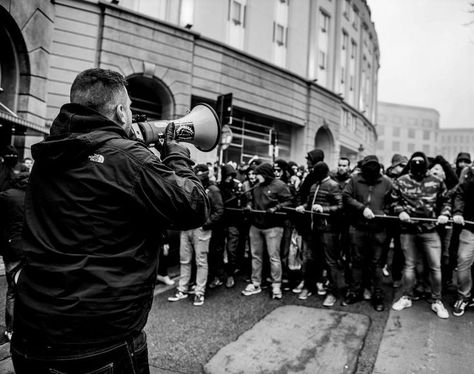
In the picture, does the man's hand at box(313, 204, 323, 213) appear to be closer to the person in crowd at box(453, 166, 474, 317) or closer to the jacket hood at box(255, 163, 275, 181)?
the jacket hood at box(255, 163, 275, 181)

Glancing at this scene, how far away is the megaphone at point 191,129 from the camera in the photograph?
1.85 meters

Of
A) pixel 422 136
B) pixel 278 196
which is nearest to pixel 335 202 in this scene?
pixel 278 196

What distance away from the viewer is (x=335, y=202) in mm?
5363

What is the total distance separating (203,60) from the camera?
588 inches

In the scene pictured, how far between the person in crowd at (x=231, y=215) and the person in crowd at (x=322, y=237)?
1382mm

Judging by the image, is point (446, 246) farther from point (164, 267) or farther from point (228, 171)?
point (164, 267)

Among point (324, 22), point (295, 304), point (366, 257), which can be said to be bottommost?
point (295, 304)

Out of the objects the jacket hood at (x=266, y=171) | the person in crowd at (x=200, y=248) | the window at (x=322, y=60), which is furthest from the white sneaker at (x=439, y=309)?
the window at (x=322, y=60)

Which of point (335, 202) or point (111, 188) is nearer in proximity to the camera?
point (111, 188)

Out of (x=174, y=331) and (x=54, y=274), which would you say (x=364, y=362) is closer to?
(x=174, y=331)

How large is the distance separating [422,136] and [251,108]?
76147mm

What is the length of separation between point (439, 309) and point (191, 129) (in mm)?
4450

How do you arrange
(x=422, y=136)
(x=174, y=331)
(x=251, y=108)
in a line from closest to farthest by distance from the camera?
(x=174, y=331)
(x=251, y=108)
(x=422, y=136)

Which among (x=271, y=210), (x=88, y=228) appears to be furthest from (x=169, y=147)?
(x=271, y=210)
